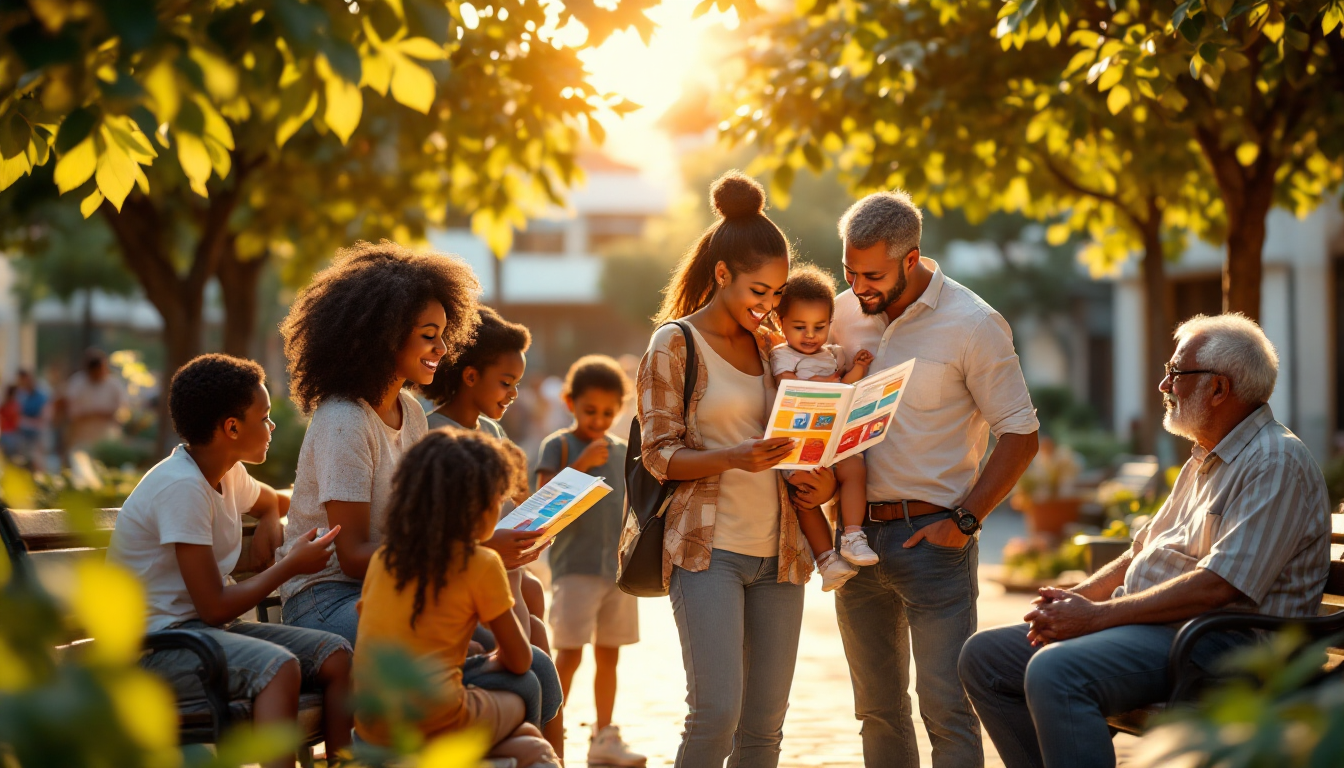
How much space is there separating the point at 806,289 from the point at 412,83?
186cm

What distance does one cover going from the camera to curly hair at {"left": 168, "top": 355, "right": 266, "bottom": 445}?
4.16 metres

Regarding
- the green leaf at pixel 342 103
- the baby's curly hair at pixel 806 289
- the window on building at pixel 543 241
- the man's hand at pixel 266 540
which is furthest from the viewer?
the window on building at pixel 543 241

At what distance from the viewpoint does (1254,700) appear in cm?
191

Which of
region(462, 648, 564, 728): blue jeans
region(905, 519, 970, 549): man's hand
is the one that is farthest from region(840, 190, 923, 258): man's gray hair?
region(462, 648, 564, 728): blue jeans

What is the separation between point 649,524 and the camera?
4230 mm

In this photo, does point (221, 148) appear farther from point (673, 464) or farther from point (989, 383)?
point (989, 383)

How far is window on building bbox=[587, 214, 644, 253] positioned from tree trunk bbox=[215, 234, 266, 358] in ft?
126

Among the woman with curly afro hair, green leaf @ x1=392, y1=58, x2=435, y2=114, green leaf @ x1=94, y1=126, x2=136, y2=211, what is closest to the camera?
green leaf @ x1=392, y1=58, x2=435, y2=114

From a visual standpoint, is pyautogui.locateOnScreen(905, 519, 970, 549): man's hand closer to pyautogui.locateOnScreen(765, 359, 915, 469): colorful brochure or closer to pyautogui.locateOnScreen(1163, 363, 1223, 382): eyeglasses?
pyautogui.locateOnScreen(765, 359, 915, 469): colorful brochure

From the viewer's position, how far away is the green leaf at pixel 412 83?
9.72 ft

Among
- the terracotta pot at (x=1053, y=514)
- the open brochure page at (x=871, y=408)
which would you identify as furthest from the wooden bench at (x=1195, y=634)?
the terracotta pot at (x=1053, y=514)

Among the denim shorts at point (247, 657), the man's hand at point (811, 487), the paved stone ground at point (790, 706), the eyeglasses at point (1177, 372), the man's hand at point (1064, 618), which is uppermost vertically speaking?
the eyeglasses at point (1177, 372)

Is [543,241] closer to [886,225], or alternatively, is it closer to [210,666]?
[886,225]

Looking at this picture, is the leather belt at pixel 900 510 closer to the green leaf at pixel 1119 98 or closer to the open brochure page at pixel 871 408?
the open brochure page at pixel 871 408
